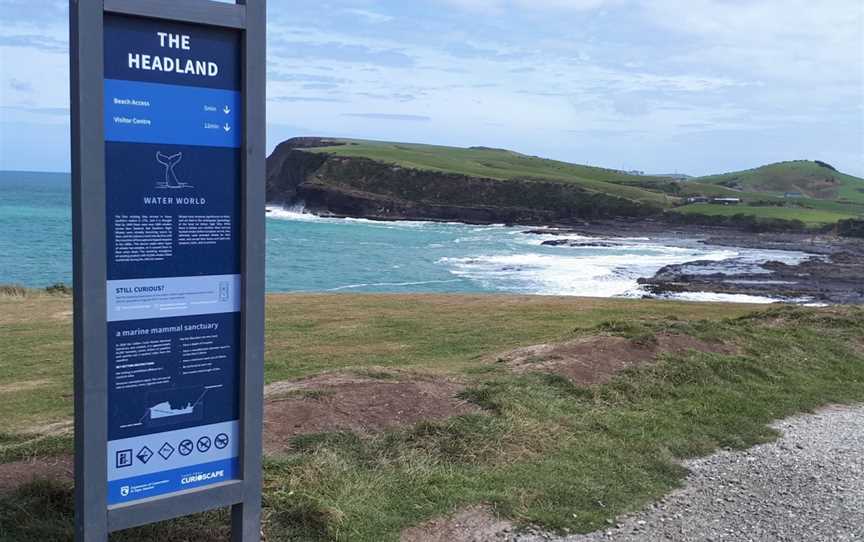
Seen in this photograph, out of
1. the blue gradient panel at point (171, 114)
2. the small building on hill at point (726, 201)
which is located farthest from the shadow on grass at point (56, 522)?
the small building on hill at point (726, 201)

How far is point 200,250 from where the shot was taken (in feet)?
15.3

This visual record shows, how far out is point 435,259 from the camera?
224 ft

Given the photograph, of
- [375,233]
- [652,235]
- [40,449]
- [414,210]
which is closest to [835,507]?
[40,449]

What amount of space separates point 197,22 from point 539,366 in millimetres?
6872

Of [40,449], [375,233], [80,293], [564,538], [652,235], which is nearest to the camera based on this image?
[80,293]

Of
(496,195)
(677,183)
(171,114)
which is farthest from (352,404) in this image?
(677,183)

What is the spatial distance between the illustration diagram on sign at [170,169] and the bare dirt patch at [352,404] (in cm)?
303

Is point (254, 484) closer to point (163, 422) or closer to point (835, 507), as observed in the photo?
point (163, 422)

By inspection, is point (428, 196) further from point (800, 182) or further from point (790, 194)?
point (800, 182)

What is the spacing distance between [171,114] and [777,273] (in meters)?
53.4

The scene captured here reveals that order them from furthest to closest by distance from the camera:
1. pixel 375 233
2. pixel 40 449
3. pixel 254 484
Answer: pixel 375 233 → pixel 40 449 → pixel 254 484

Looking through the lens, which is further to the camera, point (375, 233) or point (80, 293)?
point (375, 233)

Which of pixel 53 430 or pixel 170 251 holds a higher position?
pixel 170 251

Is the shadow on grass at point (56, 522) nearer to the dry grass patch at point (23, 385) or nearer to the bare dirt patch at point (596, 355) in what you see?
the bare dirt patch at point (596, 355)
